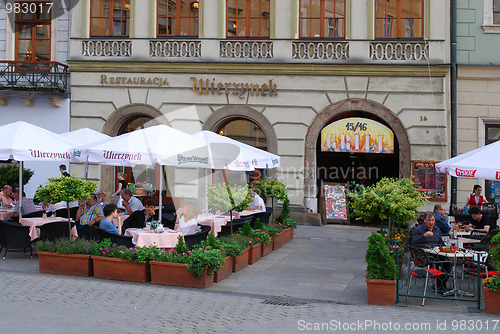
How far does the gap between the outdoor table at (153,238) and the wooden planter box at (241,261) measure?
1.30 metres

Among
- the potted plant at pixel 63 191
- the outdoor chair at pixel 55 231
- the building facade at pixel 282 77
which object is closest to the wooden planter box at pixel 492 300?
the potted plant at pixel 63 191

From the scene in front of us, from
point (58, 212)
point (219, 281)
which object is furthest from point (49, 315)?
point (58, 212)

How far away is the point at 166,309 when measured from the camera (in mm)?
9070

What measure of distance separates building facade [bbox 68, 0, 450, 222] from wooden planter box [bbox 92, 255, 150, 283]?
32.3 feet

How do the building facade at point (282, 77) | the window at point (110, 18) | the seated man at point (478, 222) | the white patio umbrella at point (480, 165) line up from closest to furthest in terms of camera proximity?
1. the white patio umbrella at point (480, 165)
2. the seated man at point (478, 222)
3. the building facade at point (282, 77)
4. the window at point (110, 18)

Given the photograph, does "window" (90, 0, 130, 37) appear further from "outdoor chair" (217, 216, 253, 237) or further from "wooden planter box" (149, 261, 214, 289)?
"wooden planter box" (149, 261, 214, 289)

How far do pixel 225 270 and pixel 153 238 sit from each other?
1455mm

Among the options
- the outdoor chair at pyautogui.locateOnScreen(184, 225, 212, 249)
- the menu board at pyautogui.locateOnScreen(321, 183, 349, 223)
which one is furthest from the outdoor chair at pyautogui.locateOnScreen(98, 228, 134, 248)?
the menu board at pyautogui.locateOnScreen(321, 183, 349, 223)

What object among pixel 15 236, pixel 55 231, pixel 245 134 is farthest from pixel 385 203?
pixel 245 134

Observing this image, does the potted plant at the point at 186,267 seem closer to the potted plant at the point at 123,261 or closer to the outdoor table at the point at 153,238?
the potted plant at the point at 123,261

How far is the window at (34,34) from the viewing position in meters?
21.4

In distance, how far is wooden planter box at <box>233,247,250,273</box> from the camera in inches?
479

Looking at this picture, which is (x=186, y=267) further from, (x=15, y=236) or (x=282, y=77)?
(x=282, y=77)

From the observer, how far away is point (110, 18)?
68.8ft
